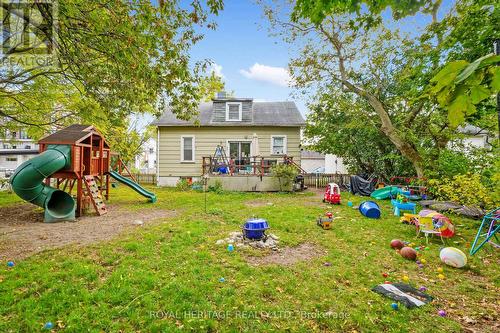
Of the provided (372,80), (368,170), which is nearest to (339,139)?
(368,170)

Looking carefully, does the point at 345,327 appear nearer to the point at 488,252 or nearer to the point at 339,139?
the point at 488,252

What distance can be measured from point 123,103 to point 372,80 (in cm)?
1318

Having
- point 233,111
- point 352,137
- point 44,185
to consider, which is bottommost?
point 44,185

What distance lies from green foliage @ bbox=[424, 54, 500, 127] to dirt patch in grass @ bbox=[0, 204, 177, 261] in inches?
243

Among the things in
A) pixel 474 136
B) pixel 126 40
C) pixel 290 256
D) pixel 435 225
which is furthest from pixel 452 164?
pixel 126 40

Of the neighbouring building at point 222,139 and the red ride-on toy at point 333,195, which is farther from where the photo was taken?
the neighbouring building at point 222,139

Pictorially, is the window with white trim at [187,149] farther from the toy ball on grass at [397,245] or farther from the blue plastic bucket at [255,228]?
the toy ball on grass at [397,245]

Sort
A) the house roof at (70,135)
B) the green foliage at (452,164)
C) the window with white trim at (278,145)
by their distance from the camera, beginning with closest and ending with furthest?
the house roof at (70,135) < the green foliage at (452,164) < the window with white trim at (278,145)

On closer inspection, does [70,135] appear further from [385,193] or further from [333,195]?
[385,193]

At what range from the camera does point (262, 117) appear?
632 inches

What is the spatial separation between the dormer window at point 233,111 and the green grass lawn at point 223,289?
37.3ft

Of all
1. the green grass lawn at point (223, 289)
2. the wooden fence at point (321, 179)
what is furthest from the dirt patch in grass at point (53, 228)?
the wooden fence at point (321, 179)

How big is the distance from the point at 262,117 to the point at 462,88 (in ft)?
49.6

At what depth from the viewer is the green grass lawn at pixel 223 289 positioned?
274cm
